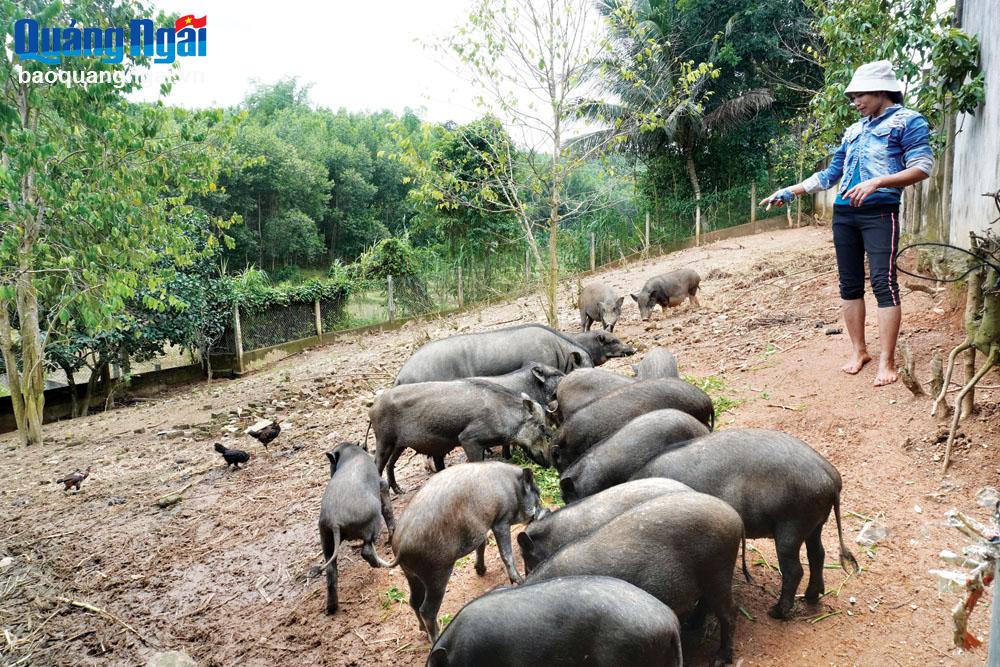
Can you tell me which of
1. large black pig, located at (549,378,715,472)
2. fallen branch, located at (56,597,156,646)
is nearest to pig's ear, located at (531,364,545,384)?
large black pig, located at (549,378,715,472)

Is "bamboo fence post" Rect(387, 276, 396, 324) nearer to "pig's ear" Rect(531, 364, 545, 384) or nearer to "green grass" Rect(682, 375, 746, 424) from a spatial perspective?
"green grass" Rect(682, 375, 746, 424)

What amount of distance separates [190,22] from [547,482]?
7.80 metres

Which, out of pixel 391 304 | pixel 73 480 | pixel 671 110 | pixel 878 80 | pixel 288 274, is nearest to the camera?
pixel 878 80

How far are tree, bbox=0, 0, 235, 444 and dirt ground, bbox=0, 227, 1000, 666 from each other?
7.49 ft

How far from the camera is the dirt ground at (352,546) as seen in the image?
3254mm

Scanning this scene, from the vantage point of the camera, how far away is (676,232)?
82.3ft

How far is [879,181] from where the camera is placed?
4.41 metres

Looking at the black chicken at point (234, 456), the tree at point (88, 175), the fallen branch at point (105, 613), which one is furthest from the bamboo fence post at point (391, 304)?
the fallen branch at point (105, 613)

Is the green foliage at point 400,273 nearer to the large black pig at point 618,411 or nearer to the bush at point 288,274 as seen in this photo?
the bush at point 288,274

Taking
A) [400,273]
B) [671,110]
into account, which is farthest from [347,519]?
[671,110]

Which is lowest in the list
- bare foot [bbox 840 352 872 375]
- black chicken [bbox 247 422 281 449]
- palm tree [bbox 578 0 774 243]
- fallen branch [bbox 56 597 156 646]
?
fallen branch [bbox 56 597 156 646]

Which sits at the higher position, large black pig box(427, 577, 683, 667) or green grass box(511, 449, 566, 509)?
large black pig box(427, 577, 683, 667)

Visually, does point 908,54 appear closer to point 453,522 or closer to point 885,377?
point 885,377

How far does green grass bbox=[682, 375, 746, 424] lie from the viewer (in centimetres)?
568
